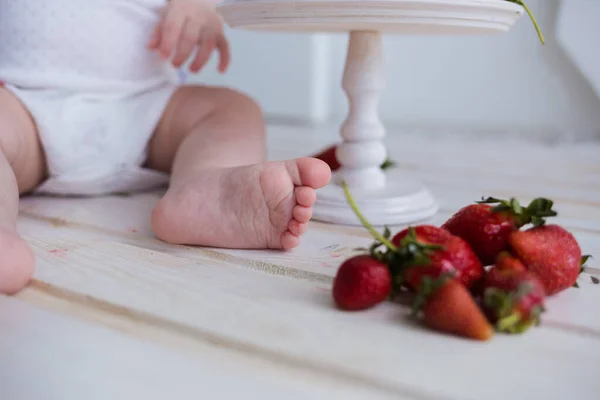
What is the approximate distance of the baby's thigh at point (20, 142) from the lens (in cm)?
95

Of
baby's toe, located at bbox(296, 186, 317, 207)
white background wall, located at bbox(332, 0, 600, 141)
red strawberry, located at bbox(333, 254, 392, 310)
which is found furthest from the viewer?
white background wall, located at bbox(332, 0, 600, 141)

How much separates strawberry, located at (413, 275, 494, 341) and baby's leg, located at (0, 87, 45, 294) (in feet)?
1.24

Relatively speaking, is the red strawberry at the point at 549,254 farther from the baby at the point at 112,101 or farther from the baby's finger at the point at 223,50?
the baby's finger at the point at 223,50

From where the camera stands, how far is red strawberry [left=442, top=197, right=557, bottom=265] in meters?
0.66

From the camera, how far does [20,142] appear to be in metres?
0.97

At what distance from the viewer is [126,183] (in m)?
1.12

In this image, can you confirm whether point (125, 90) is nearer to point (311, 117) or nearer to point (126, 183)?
point (126, 183)

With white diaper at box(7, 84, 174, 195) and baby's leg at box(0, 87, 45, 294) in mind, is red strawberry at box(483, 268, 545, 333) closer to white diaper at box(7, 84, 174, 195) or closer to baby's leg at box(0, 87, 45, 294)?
baby's leg at box(0, 87, 45, 294)

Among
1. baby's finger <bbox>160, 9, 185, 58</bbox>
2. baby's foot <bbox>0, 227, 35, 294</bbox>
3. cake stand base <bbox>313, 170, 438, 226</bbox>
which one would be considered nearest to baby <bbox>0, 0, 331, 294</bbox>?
baby's finger <bbox>160, 9, 185, 58</bbox>

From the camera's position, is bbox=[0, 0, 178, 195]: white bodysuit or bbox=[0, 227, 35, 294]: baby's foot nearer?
bbox=[0, 227, 35, 294]: baby's foot

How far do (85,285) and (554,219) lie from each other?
0.70 metres

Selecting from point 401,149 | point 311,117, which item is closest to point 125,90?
point 401,149

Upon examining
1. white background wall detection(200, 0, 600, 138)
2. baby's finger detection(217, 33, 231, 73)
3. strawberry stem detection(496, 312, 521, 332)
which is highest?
baby's finger detection(217, 33, 231, 73)

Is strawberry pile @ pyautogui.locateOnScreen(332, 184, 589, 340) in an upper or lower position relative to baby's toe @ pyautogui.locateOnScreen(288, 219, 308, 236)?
upper
